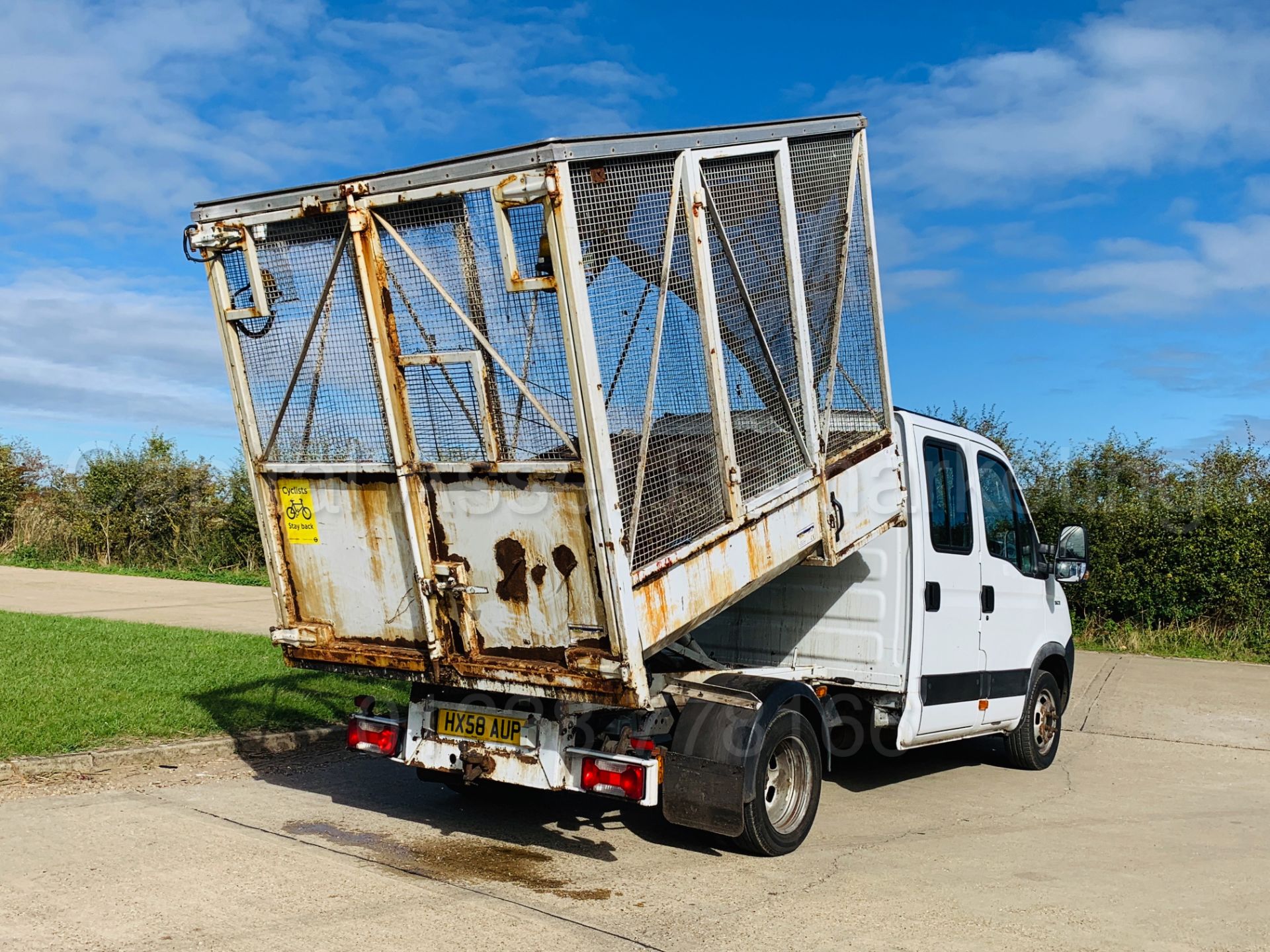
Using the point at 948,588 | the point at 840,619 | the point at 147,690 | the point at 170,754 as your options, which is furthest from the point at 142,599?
the point at 948,588

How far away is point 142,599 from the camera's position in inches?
674

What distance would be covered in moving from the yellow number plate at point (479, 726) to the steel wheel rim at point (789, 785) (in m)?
1.27

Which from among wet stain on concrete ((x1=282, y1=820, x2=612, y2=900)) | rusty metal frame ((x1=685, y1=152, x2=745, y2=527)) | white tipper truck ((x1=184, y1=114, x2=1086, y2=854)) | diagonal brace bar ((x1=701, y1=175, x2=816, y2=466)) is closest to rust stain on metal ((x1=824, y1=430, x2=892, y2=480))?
white tipper truck ((x1=184, y1=114, x2=1086, y2=854))

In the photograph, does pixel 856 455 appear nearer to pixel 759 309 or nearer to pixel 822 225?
pixel 759 309

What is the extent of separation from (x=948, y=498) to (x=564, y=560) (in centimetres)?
301

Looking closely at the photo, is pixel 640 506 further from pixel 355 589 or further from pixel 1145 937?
pixel 1145 937

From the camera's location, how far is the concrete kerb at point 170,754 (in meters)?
6.77

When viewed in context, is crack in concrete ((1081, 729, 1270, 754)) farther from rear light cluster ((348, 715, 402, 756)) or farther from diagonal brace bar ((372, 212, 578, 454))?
diagonal brace bar ((372, 212, 578, 454))

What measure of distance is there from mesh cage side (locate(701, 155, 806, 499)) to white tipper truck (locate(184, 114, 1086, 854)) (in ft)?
0.05

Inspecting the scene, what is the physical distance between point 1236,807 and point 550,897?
4689 millimetres

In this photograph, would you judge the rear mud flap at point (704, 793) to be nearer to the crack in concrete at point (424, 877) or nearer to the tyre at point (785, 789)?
the tyre at point (785, 789)

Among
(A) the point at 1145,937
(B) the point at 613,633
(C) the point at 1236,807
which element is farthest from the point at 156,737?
(C) the point at 1236,807

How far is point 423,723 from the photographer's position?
5.74m

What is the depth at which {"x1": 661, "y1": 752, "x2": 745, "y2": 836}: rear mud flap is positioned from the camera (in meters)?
5.14
